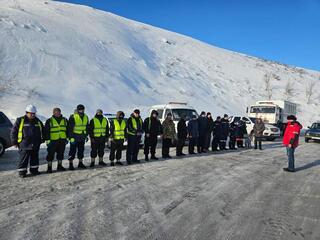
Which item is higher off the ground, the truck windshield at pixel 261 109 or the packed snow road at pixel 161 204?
the truck windshield at pixel 261 109

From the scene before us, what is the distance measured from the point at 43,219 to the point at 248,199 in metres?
3.91

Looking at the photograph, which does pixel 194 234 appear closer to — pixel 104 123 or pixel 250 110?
pixel 104 123

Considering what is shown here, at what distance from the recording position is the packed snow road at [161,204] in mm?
4723

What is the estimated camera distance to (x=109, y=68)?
36719 millimetres

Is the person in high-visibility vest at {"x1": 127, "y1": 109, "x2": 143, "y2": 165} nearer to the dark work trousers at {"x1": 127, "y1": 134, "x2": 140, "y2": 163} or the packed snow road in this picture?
the dark work trousers at {"x1": 127, "y1": 134, "x2": 140, "y2": 163}

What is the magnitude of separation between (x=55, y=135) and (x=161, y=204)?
4.31 metres

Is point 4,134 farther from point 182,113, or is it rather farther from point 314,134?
point 314,134

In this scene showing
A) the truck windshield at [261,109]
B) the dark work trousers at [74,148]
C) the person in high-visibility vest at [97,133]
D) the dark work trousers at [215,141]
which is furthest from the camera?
the truck windshield at [261,109]

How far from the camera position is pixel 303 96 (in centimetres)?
6000

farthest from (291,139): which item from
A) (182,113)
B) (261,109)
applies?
(261,109)

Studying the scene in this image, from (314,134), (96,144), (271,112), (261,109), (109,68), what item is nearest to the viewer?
(96,144)

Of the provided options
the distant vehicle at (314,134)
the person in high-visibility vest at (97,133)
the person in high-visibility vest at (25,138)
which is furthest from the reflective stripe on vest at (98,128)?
the distant vehicle at (314,134)

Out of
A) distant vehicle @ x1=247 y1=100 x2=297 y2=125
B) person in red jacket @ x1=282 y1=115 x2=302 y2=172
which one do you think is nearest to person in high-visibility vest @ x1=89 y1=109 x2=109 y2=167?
person in red jacket @ x1=282 y1=115 x2=302 y2=172

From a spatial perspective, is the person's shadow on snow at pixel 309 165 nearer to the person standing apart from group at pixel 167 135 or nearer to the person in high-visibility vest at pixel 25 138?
the person standing apart from group at pixel 167 135
